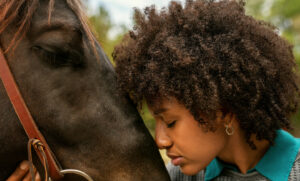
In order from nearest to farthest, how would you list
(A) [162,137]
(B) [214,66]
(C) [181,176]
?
(B) [214,66]
(A) [162,137]
(C) [181,176]

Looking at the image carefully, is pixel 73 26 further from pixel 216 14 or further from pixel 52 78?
pixel 216 14

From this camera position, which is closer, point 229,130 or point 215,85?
point 215,85

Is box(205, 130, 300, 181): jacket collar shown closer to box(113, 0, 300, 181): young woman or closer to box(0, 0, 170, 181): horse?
box(113, 0, 300, 181): young woman

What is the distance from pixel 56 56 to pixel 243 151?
102 cm

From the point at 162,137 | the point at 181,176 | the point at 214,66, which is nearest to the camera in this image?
the point at 214,66

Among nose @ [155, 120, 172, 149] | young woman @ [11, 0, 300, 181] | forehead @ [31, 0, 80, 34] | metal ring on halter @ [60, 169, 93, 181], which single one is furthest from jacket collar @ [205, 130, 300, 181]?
forehead @ [31, 0, 80, 34]

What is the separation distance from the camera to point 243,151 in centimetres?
155

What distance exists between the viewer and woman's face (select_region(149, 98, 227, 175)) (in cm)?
142

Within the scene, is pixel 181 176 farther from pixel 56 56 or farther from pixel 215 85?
pixel 56 56

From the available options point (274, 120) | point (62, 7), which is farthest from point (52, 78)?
point (274, 120)

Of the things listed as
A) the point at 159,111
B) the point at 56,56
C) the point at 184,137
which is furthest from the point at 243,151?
the point at 56,56

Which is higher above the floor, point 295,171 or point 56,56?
point 56,56

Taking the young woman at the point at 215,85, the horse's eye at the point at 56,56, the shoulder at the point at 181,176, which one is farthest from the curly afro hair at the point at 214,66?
the shoulder at the point at 181,176

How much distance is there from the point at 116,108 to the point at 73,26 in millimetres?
433
